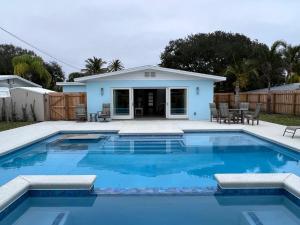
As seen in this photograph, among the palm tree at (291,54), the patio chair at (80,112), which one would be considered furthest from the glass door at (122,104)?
the palm tree at (291,54)

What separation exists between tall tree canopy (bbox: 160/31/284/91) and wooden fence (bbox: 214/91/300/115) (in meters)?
8.33

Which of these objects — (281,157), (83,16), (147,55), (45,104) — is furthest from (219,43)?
(281,157)

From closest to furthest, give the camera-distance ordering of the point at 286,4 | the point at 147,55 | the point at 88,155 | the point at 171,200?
the point at 171,200 < the point at 88,155 < the point at 286,4 < the point at 147,55

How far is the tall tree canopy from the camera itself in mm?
37312

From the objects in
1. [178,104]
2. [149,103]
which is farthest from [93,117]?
[178,104]

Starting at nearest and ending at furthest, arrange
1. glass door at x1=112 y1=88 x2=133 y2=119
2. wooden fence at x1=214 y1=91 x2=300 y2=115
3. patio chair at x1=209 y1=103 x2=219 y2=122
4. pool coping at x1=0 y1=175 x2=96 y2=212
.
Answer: pool coping at x1=0 y1=175 x2=96 y2=212
patio chair at x1=209 y1=103 x2=219 y2=122
glass door at x1=112 y1=88 x2=133 y2=119
wooden fence at x1=214 y1=91 x2=300 y2=115

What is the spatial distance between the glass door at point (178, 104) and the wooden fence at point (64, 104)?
5.54 metres

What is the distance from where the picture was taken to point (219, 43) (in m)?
39.2

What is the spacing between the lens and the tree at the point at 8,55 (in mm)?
43812

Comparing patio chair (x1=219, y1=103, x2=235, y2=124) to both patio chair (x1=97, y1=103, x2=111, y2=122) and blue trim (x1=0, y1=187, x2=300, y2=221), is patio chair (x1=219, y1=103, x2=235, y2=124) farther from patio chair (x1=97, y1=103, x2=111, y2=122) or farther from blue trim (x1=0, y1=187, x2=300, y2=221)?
blue trim (x1=0, y1=187, x2=300, y2=221)

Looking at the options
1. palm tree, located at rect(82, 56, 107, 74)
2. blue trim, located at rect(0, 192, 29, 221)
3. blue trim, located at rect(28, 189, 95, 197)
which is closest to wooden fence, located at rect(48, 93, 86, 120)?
blue trim, located at rect(28, 189, 95, 197)

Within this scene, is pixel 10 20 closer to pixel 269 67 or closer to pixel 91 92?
pixel 91 92

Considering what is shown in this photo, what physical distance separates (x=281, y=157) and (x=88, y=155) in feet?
20.2

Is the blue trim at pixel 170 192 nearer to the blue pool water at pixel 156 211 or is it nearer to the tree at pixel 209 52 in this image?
the blue pool water at pixel 156 211
